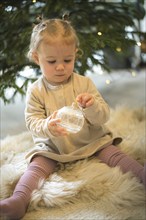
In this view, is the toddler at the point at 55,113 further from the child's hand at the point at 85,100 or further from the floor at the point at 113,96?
the floor at the point at 113,96

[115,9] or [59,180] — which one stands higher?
[115,9]

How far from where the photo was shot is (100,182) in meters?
0.99

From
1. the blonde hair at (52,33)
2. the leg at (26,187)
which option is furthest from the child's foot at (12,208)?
the blonde hair at (52,33)

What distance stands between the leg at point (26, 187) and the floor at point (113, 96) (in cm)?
49

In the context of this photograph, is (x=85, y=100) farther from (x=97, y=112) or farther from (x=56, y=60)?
(x=56, y=60)

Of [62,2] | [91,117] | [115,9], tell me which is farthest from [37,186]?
[115,9]

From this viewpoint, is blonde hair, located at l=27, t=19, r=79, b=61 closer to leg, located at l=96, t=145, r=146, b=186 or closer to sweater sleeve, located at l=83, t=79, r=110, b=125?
sweater sleeve, located at l=83, t=79, r=110, b=125

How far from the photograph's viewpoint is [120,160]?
1063 mm

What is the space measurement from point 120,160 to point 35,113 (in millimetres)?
323

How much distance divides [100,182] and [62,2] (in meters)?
0.92

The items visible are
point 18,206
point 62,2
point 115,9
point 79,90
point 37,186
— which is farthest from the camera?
point 115,9

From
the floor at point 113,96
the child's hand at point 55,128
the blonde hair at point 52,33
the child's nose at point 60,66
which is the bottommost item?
the floor at point 113,96

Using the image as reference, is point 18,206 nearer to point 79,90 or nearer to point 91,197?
point 91,197

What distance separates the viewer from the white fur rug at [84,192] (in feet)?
2.93
